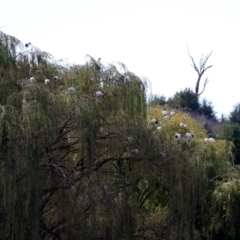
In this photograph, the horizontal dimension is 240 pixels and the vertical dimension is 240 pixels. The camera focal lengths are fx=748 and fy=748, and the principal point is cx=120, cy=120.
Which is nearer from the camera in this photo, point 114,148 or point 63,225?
point 63,225

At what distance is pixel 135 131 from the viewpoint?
10891mm

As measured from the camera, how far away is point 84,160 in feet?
33.8

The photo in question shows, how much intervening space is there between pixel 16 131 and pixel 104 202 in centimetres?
162

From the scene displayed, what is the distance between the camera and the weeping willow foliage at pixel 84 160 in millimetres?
9281

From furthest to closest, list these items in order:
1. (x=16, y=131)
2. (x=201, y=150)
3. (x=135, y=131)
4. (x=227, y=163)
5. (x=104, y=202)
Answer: (x=227, y=163) → (x=201, y=150) → (x=135, y=131) → (x=104, y=202) → (x=16, y=131)

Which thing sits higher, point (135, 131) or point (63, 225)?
point (135, 131)

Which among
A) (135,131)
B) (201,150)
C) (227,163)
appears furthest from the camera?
(227,163)

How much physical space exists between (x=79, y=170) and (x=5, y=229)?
1.38 metres

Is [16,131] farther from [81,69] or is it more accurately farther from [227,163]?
[227,163]

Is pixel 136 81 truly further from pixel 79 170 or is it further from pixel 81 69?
pixel 79 170

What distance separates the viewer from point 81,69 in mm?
11516

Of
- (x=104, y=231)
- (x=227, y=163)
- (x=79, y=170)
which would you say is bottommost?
(x=104, y=231)

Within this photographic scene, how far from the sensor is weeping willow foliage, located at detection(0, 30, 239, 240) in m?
9.28

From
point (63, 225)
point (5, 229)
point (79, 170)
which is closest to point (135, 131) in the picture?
point (79, 170)
